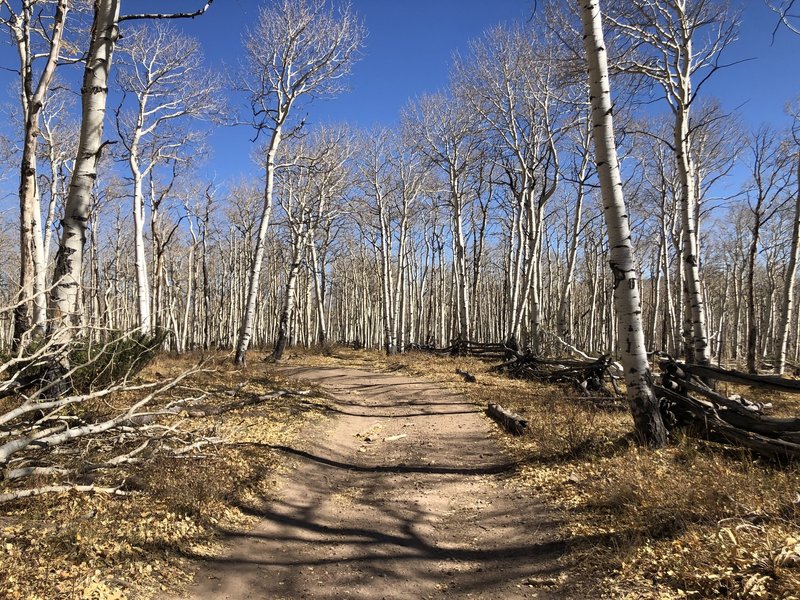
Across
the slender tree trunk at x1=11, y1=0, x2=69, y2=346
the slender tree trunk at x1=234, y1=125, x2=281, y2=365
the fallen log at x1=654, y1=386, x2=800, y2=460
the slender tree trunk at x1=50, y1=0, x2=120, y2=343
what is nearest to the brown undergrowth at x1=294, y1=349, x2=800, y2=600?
the fallen log at x1=654, y1=386, x2=800, y2=460

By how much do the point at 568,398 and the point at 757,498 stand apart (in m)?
5.33

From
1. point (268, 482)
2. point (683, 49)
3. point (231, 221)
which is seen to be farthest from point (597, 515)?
point (231, 221)

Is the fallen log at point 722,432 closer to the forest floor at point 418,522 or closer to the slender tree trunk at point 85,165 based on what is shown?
the forest floor at point 418,522

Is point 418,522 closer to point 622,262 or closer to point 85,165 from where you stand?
point 622,262

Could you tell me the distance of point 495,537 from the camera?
4.09 metres

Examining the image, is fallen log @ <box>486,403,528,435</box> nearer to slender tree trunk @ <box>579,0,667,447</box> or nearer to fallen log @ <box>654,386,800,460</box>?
slender tree trunk @ <box>579,0,667,447</box>

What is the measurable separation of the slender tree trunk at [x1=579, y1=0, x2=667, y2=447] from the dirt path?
74.4 inches

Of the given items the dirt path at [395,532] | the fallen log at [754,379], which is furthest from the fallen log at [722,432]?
the dirt path at [395,532]

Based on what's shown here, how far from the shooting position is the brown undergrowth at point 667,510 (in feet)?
9.49

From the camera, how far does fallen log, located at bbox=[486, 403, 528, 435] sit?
7.04 meters

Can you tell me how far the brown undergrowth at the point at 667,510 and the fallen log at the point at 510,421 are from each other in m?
0.17

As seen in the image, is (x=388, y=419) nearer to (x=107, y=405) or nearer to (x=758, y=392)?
(x=107, y=405)

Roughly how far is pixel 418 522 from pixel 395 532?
0.97ft

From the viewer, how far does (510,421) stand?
7281 millimetres
